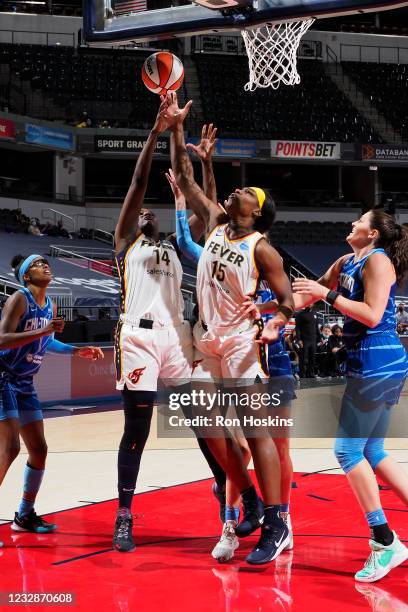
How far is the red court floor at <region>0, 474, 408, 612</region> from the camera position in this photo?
3963 mm

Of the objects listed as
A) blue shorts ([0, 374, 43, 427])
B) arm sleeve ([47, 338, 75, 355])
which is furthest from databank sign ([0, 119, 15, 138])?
blue shorts ([0, 374, 43, 427])

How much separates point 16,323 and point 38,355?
0.30 m

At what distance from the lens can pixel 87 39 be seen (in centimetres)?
671

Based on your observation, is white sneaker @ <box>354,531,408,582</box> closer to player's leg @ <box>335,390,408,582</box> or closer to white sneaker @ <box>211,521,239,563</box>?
player's leg @ <box>335,390,408,582</box>

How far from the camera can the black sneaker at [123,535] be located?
488 cm

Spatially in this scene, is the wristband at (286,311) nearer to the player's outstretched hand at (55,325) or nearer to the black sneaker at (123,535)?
the player's outstretched hand at (55,325)

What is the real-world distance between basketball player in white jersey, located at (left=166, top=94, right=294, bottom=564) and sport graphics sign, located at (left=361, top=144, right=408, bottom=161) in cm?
2354

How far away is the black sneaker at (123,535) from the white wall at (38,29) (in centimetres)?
2558

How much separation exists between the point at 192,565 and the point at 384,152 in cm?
2463

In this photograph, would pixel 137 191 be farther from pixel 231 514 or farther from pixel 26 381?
pixel 231 514

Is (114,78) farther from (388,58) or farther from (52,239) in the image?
(388,58)

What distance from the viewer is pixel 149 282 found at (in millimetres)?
5062

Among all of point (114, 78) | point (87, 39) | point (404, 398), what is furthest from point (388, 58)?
point (87, 39)

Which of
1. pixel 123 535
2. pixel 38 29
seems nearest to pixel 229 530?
pixel 123 535
